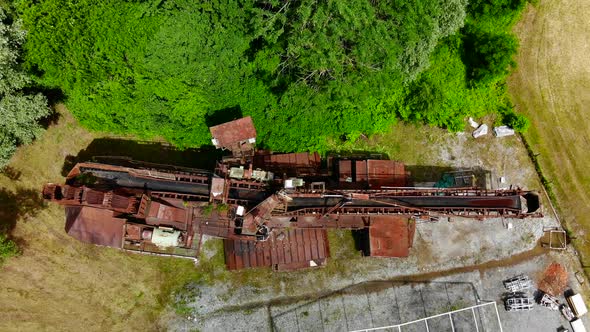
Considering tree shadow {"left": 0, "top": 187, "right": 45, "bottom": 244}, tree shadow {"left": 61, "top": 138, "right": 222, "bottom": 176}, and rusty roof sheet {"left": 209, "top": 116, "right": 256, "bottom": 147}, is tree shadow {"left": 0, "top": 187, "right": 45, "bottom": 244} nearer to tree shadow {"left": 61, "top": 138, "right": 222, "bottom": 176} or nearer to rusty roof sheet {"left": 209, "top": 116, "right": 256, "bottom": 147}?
tree shadow {"left": 61, "top": 138, "right": 222, "bottom": 176}

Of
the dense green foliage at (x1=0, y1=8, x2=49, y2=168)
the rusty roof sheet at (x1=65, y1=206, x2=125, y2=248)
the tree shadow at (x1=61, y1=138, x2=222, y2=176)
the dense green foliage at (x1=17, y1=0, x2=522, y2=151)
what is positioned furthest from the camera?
the tree shadow at (x1=61, y1=138, x2=222, y2=176)

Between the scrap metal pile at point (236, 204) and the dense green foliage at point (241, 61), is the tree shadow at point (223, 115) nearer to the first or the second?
the dense green foliage at point (241, 61)

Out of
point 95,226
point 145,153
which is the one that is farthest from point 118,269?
point 145,153

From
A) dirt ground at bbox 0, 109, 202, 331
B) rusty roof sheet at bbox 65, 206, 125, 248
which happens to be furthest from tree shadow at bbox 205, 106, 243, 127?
dirt ground at bbox 0, 109, 202, 331

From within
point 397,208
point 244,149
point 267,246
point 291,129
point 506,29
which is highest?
point 506,29

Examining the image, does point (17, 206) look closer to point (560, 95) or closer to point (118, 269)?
point (118, 269)

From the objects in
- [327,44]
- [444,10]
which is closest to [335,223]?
[327,44]

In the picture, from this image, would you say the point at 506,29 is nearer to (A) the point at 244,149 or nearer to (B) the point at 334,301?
(A) the point at 244,149
